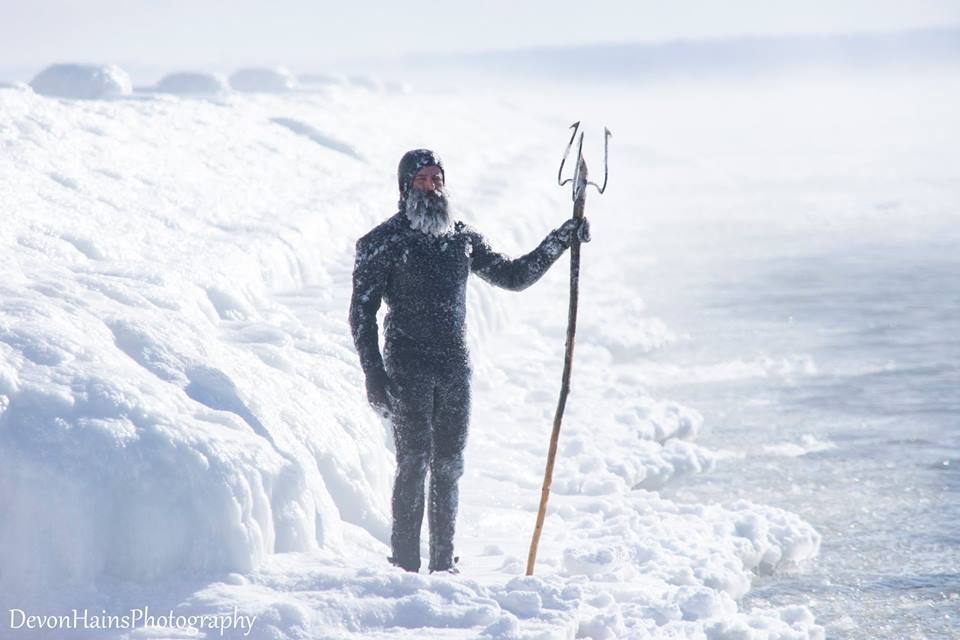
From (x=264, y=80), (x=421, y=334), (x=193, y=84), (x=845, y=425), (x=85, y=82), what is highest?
(x=264, y=80)

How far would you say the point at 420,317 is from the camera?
13.7ft

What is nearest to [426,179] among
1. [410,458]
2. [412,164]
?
[412,164]

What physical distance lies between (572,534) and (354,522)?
1.35 meters

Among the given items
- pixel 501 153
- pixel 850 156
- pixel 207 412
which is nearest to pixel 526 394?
pixel 207 412

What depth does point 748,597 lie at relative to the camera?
214 inches

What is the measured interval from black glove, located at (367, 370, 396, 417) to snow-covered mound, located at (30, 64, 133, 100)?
20.0 metres

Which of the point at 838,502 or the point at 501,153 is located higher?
the point at 501,153

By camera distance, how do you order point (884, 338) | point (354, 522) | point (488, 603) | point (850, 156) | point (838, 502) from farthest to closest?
point (850, 156) → point (884, 338) → point (838, 502) → point (354, 522) → point (488, 603)

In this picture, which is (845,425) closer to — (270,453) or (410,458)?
(410,458)

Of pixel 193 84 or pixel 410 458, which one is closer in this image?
pixel 410 458

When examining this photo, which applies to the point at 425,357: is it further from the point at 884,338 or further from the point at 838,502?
the point at 884,338

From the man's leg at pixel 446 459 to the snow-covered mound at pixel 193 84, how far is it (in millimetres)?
26721

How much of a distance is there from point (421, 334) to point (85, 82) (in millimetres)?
21968

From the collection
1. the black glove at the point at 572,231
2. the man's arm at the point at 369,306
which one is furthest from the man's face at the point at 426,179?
the black glove at the point at 572,231
